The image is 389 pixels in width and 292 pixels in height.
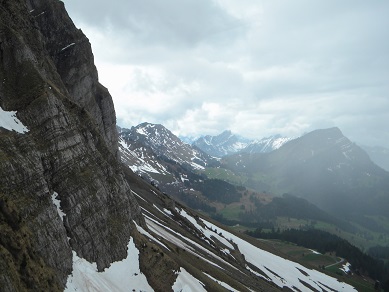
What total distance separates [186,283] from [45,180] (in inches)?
1147

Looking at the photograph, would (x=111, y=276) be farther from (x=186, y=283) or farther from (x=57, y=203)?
(x=186, y=283)

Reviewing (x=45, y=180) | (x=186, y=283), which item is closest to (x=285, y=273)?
(x=186, y=283)

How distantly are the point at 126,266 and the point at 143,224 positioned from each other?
920 inches

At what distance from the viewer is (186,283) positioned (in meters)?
55.6

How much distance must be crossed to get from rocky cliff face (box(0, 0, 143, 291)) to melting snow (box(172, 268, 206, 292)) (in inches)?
448

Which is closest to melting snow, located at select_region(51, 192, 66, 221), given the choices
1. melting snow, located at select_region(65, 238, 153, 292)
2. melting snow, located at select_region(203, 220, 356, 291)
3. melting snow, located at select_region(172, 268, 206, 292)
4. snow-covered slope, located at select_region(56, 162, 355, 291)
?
snow-covered slope, located at select_region(56, 162, 355, 291)

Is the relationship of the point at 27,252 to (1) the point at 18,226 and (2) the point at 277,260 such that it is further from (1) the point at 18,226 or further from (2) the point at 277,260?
(2) the point at 277,260

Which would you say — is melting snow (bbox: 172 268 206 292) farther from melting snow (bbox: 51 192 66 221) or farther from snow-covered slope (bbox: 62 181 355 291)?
melting snow (bbox: 51 192 66 221)

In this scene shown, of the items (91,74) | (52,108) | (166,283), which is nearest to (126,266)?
(166,283)

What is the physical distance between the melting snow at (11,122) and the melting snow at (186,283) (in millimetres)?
30807

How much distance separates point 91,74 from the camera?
88.6 m

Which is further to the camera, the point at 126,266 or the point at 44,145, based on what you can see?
the point at 126,266

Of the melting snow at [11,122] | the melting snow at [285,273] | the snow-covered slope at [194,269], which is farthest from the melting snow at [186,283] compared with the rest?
the melting snow at [285,273]

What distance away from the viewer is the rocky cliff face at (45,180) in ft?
100
